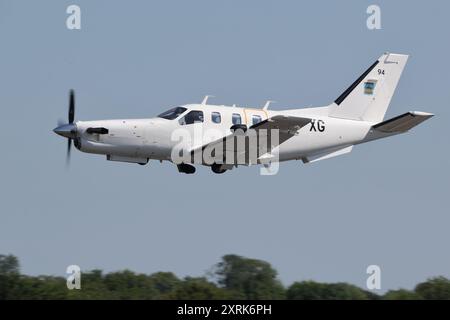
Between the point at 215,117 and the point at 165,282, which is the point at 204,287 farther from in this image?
the point at 165,282

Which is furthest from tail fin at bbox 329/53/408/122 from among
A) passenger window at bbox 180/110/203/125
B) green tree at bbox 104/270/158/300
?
green tree at bbox 104/270/158/300

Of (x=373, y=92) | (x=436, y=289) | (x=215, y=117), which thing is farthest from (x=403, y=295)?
(x=215, y=117)

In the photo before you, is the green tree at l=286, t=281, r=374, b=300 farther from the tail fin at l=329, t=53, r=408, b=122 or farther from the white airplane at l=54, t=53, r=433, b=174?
the tail fin at l=329, t=53, r=408, b=122

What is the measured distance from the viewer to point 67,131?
29.7 meters

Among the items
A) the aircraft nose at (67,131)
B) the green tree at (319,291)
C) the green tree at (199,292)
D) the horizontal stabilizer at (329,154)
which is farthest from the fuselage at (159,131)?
the green tree at (319,291)

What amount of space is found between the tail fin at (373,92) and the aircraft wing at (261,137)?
4139 millimetres

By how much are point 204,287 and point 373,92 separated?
8.55 meters

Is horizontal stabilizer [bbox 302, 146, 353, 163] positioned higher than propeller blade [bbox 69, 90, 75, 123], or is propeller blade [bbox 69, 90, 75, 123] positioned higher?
propeller blade [bbox 69, 90, 75, 123]

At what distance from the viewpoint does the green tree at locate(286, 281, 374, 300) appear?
37375mm

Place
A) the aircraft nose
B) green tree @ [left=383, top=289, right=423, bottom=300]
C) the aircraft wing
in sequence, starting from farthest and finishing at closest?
green tree @ [left=383, top=289, right=423, bottom=300] < the aircraft nose < the aircraft wing

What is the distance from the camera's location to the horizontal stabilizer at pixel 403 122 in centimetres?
3057

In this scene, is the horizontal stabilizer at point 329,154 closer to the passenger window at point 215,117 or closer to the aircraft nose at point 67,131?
the passenger window at point 215,117
